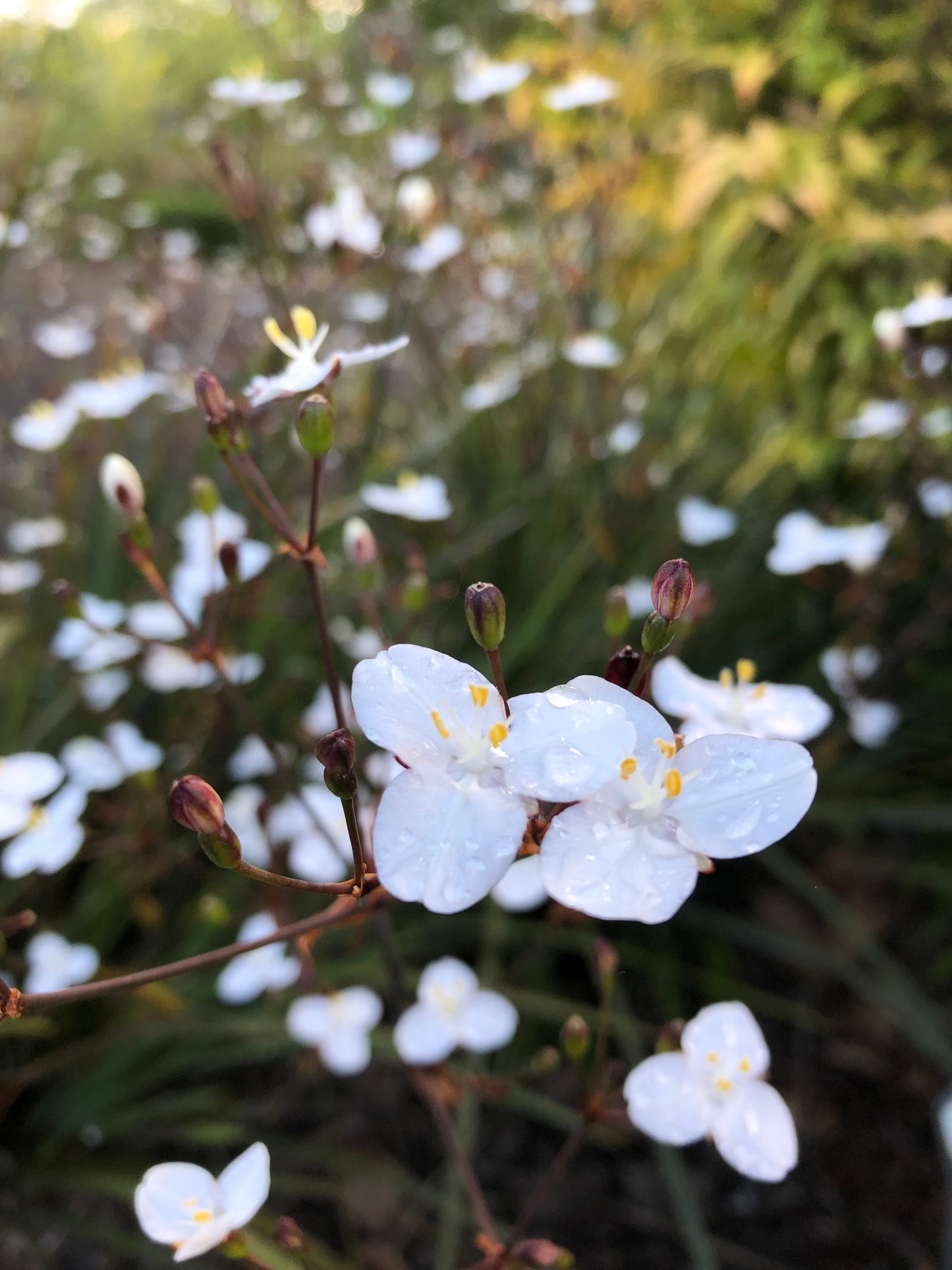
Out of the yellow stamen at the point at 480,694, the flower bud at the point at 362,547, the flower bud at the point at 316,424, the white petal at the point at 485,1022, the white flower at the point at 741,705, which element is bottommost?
the white petal at the point at 485,1022

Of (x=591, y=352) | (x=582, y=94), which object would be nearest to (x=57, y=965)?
(x=591, y=352)

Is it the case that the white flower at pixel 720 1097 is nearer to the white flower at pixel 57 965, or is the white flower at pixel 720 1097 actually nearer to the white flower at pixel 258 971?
the white flower at pixel 258 971

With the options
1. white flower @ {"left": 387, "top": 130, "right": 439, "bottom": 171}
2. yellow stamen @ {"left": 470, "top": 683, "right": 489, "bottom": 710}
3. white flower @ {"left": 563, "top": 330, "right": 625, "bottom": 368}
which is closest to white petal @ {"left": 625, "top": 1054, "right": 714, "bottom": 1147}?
yellow stamen @ {"left": 470, "top": 683, "right": 489, "bottom": 710}

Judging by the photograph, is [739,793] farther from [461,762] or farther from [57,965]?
[57,965]

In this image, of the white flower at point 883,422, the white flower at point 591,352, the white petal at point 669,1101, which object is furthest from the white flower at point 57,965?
the white flower at point 883,422

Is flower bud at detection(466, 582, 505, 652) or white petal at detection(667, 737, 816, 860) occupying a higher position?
flower bud at detection(466, 582, 505, 652)

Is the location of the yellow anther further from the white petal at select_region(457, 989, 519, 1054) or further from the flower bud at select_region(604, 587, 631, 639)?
the white petal at select_region(457, 989, 519, 1054)

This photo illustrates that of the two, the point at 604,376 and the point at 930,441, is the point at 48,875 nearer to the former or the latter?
the point at 604,376
